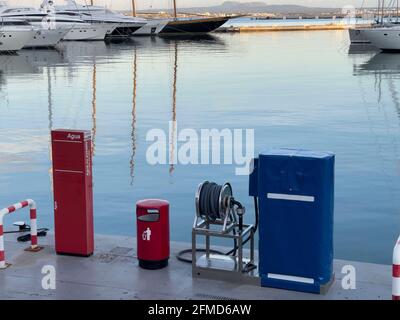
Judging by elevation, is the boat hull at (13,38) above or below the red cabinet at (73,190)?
above

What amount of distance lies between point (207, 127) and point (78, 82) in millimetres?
16034

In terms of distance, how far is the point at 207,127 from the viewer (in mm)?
20156

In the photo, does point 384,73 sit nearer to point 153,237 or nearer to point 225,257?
point 225,257

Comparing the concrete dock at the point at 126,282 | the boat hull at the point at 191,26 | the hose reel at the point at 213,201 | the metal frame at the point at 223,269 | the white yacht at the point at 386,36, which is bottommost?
the concrete dock at the point at 126,282

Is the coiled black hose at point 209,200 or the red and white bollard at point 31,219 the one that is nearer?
the coiled black hose at point 209,200

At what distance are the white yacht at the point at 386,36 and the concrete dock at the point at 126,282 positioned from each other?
167 feet

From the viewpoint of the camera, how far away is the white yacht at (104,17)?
104062 mm

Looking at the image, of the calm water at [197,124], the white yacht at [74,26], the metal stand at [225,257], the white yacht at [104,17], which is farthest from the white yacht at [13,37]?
the metal stand at [225,257]

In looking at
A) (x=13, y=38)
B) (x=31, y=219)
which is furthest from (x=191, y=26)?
(x=31, y=219)

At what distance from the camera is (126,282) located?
24.5 feet

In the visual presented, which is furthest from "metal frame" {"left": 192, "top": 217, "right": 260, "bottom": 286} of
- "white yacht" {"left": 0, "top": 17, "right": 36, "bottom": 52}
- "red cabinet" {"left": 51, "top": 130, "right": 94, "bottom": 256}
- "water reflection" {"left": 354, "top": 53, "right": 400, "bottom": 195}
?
"white yacht" {"left": 0, "top": 17, "right": 36, "bottom": 52}

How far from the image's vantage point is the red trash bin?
7.80 meters

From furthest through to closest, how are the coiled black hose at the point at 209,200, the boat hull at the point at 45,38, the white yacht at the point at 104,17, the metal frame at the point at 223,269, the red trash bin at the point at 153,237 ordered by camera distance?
the white yacht at the point at 104,17
the boat hull at the point at 45,38
the red trash bin at the point at 153,237
the coiled black hose at the point at 209,200
the metal frame at the point at 223,269

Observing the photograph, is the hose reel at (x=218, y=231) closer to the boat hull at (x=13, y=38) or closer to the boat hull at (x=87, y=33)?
the boat hull at (x=13, y=38)
